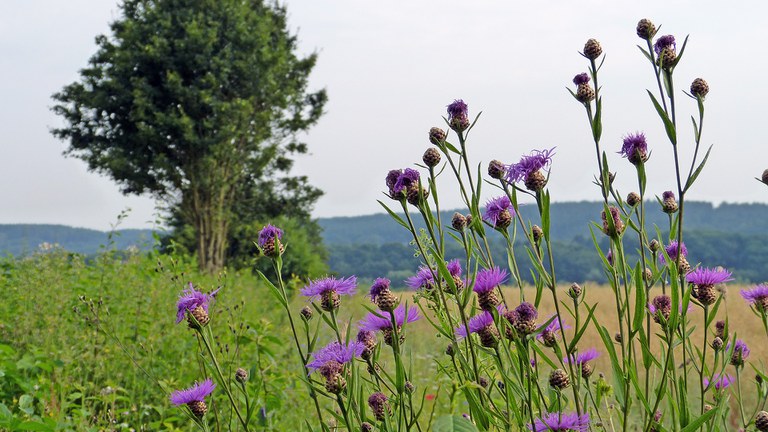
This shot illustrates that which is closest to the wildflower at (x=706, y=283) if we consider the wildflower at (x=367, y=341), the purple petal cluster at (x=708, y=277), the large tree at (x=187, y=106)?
the purple petal cluster at (x=708, y=277)

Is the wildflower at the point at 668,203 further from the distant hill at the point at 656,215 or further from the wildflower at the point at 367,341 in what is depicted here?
the distant hill at the point at 656,215

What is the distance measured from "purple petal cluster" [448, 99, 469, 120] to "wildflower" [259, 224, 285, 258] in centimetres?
48

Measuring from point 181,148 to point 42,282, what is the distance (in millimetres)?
11475

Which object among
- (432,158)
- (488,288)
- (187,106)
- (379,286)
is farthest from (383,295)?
(187,106)

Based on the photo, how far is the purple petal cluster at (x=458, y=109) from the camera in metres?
1.59

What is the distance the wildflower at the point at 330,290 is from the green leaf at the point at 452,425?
1.42 feet

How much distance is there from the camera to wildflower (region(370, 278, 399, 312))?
1.46 metres

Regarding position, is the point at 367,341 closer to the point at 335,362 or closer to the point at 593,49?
the point at 335,362

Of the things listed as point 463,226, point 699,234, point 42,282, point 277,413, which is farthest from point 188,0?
point 699,234

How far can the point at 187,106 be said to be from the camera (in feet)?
51.9

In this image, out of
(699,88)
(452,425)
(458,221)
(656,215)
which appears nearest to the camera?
(452,425)

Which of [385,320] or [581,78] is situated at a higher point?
[581,78]

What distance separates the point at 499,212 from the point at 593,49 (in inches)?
16.7

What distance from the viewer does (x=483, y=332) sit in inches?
57.1
